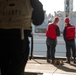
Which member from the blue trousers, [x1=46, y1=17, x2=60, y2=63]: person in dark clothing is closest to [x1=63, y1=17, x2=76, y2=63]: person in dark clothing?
[x1=46, y1=17, x2=60, y2=63]: person in dark clothing

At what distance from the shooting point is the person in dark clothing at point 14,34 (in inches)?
78.4

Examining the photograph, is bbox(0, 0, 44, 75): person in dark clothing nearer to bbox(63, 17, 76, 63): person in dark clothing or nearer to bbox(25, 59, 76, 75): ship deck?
bbox(25, 59, 76, 75): ship deck

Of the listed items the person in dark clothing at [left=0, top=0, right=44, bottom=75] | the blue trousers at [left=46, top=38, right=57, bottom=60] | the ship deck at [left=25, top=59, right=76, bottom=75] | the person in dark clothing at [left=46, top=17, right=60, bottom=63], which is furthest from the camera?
the blue trousers at [left=46, top=38, right=57, bottom=60]

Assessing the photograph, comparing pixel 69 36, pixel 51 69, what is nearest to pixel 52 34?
pixel 69 36

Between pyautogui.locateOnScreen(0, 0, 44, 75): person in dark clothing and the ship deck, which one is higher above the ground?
pyautogui.locateOnScreen(0, 0, 44, 75): person in dark clothing

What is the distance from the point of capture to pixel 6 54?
199 centimetres

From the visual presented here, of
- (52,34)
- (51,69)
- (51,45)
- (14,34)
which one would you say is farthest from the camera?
(51,45)

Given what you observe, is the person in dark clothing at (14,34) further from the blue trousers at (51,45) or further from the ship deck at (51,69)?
the blue trousers at (51,45)

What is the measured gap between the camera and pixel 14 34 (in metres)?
2.01

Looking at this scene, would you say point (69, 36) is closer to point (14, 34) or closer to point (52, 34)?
point (52, 34)

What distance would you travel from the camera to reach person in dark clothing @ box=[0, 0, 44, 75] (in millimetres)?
1990

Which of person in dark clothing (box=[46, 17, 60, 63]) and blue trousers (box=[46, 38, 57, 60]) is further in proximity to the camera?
blue trousers (box=[46, 38, 57, 60])

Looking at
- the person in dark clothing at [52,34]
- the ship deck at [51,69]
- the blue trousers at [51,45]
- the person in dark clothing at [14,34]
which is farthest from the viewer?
the blue trousers at [51,45]

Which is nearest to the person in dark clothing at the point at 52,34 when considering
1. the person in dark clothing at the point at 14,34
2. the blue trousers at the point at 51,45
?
the blue trousers at the point at 51,45
